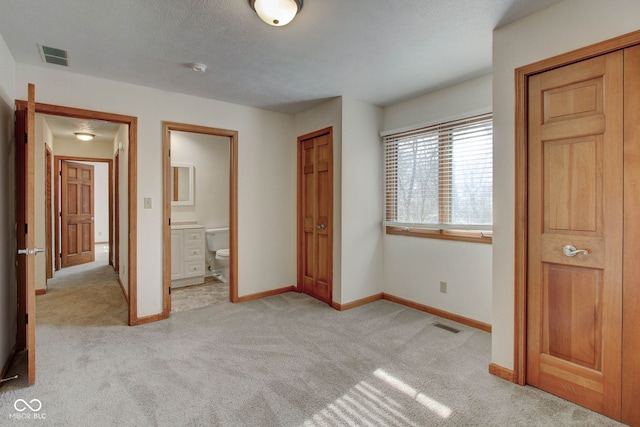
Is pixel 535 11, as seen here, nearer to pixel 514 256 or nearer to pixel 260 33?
pixel 514 256

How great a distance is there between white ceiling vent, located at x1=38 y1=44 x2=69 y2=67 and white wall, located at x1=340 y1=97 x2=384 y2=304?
2516 mm

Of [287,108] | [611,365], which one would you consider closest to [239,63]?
[287,108]

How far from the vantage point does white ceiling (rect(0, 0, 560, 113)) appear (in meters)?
1.92

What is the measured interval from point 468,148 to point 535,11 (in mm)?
1301

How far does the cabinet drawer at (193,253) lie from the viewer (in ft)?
15.1

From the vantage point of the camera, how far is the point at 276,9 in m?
1.80

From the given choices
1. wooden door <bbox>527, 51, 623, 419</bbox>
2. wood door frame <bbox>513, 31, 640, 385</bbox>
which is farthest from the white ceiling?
wooden door <bbox>527, 51, 623, 419</bbox>

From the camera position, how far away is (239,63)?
8.78 feet

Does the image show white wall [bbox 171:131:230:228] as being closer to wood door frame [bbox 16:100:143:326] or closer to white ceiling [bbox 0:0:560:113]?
wood door frame [bbox 16:100:143:326]

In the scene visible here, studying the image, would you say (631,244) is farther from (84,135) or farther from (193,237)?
(84,135)

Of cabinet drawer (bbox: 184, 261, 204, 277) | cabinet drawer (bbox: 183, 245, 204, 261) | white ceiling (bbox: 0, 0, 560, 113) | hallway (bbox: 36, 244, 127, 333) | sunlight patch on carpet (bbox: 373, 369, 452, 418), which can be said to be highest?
white ceiling (bbox: 0, 0, 560, 113)

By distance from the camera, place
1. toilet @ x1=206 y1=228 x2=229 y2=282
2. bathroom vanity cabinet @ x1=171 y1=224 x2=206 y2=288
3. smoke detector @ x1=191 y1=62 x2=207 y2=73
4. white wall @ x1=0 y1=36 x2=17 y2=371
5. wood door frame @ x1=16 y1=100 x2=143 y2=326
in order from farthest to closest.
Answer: toilet @ x1=206 y1=228 x2=229 y2=282 → bathroom vanity cabinet @ x1=171 y1=224 x2=206 y2=288 → wood door frame @ x1=16 y1=100 x2=143 y2=326 → smoke detector @ x1=191 y1=62 x2=207 y2=73 → white wall @ x1=0 y1=36 x2=17 y2=371

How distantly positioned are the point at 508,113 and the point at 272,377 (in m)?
2.44

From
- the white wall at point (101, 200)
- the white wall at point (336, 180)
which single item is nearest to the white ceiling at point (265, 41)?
the white wall at point (336, 180)
